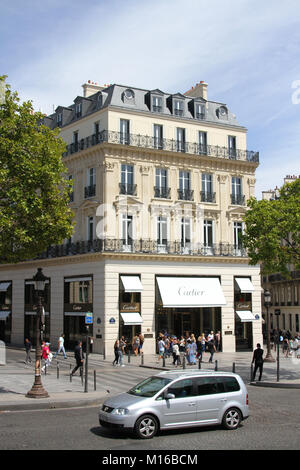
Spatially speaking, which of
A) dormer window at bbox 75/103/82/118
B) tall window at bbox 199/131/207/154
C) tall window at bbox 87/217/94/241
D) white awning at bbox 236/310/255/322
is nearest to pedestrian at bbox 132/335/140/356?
tall window at bbox 87/217/94/241

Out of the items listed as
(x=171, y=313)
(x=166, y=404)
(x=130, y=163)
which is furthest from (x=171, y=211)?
(x=166, y=404)

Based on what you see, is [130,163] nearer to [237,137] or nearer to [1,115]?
[237,137]

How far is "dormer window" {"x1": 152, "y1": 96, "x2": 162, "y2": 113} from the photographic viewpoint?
1681 inches

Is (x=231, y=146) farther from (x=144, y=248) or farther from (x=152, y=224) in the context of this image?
(x=144, y=248)

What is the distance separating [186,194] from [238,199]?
16.8 feet

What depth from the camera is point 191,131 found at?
1721 inches

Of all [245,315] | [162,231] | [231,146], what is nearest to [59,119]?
[162,231]

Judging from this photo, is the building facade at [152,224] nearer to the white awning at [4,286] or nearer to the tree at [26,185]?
the white awning at [4,286]

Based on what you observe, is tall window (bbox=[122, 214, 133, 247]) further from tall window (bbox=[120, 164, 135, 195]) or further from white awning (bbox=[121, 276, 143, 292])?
white awning (bbox=[121, 276, 143, 292])

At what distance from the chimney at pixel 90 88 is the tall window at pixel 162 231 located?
45.8ft

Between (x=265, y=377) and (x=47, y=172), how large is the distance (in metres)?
14.7

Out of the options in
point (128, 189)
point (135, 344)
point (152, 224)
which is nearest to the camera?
point (135, 344)

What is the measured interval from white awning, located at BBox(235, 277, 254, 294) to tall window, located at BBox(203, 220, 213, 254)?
344 centimetres

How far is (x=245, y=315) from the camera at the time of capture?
141 ft
